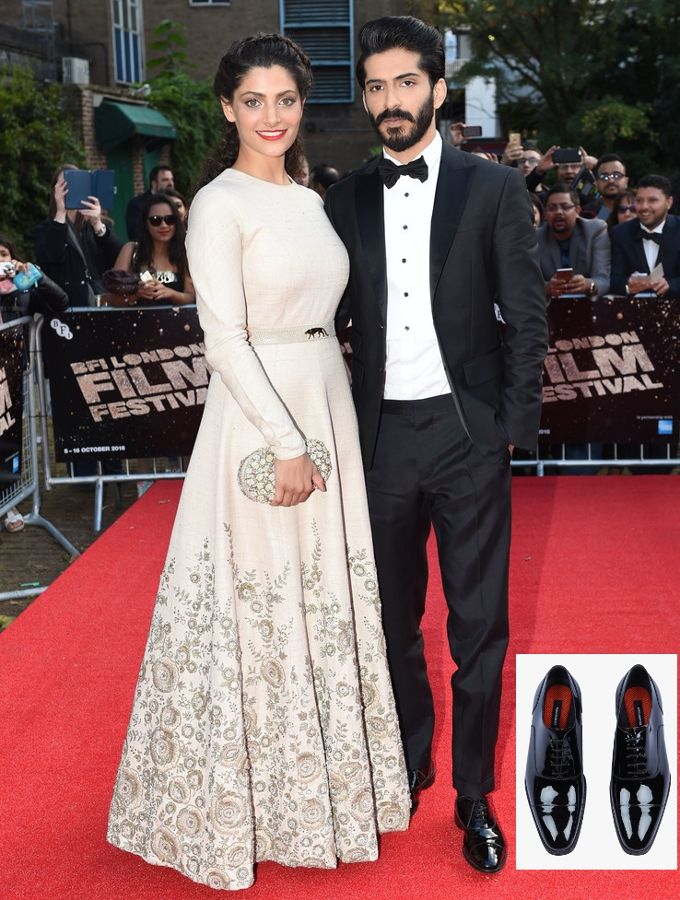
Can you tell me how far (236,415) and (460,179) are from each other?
2.74 feet

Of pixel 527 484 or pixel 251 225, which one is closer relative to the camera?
pixel 251 225

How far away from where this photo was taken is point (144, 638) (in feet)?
15.5

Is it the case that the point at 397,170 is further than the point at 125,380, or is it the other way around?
the point at 125,380

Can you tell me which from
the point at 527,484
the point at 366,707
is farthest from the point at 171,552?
the point at 527,484

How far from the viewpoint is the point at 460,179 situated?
295 cm

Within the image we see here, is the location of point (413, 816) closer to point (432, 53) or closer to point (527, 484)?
point (432, 53)

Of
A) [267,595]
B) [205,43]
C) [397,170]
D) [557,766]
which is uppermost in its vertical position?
[205,43]

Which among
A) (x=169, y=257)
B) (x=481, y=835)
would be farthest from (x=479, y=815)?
(x=169, y=257)

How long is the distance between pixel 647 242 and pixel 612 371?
3.47ft

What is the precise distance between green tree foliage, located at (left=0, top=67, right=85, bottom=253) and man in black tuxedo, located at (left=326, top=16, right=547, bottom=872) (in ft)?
46.3

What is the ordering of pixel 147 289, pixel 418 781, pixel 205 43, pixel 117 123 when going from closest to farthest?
pixel 418 781, pixel 147 289, pixel 117 123, pixel 205 43

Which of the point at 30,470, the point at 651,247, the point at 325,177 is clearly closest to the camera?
the point at 30,470

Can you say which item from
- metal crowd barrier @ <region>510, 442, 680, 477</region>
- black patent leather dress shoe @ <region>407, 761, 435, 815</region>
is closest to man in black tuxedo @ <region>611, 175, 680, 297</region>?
metal crowd barrier @ <region>510, 442, 680, 477</region>

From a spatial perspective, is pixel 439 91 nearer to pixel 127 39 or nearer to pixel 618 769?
pixel 618 769
